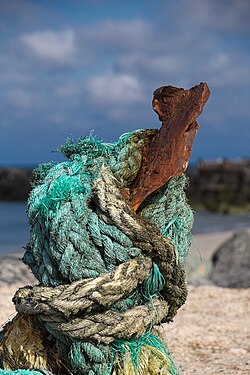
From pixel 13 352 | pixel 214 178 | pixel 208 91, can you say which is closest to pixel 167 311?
pixel 13 352

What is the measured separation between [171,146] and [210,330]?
10.7 ft

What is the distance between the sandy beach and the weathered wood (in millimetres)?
565

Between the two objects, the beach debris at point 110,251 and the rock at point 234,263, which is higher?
the beach debris at point 110,251

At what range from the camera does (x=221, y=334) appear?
5812 mm

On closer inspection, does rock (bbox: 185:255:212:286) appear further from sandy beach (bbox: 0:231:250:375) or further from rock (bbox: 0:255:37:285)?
rock (bbox: 0:255:37:285)

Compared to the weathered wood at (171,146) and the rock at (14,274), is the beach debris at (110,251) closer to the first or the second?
the weathered wood at (171,146)

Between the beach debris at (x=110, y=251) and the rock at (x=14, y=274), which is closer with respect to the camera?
the beach debris at (x=110, y=251)

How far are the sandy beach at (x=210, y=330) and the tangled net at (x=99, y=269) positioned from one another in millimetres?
434

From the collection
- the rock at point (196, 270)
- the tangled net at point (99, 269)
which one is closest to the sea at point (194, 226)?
the rock at point (196, 270)

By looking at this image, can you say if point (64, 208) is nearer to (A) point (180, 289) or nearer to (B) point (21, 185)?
(A) point (180, 289)

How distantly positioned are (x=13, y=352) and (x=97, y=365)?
0.52 meters

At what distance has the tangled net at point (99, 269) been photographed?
2977mm

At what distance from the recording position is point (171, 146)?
10.4 feet

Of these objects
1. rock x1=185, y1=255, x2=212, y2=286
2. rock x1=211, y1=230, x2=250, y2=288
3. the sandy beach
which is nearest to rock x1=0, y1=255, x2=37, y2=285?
the sandy beach
